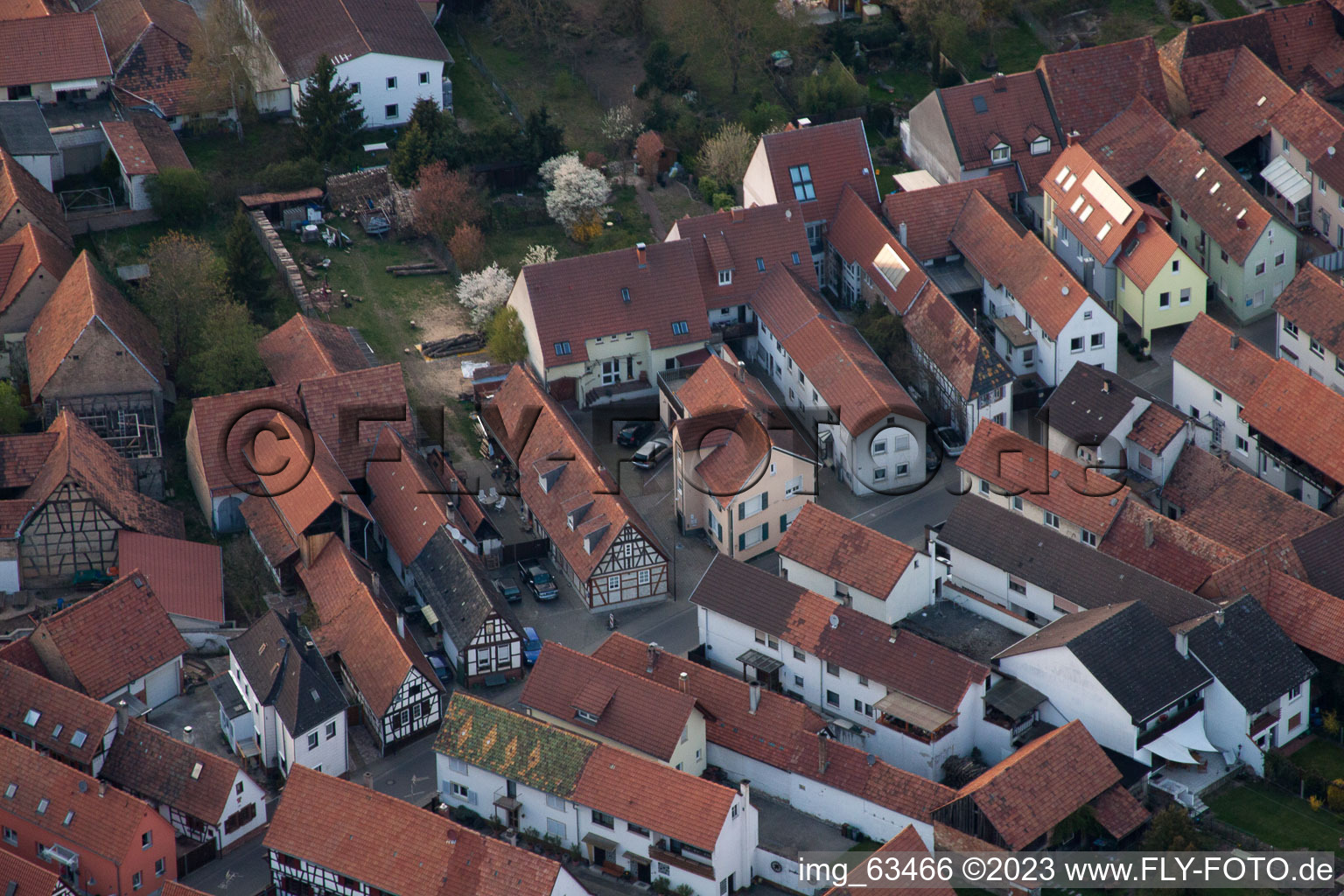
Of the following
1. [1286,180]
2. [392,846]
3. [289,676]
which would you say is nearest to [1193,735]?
[392,846]

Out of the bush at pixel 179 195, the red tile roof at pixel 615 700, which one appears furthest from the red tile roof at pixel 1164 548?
the bush at pixel 179 195

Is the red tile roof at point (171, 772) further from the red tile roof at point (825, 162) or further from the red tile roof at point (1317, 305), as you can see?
the red tile roof at point (1317, 305)

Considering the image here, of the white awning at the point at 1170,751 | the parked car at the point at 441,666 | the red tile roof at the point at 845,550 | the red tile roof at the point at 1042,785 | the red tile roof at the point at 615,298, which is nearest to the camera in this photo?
the red tile roof at the point at 1042,785

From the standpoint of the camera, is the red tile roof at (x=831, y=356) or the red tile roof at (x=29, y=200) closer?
the red tile roof at (x=831, y=356)

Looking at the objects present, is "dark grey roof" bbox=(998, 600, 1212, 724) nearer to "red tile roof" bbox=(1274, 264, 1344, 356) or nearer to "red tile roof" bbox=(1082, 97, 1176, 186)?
"red tile roof" bbox=(1274, 264, 1344, 356)

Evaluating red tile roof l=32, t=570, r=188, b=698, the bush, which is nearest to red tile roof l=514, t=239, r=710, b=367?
the bush

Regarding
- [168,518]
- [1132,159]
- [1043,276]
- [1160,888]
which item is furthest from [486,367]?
[1160,888]
